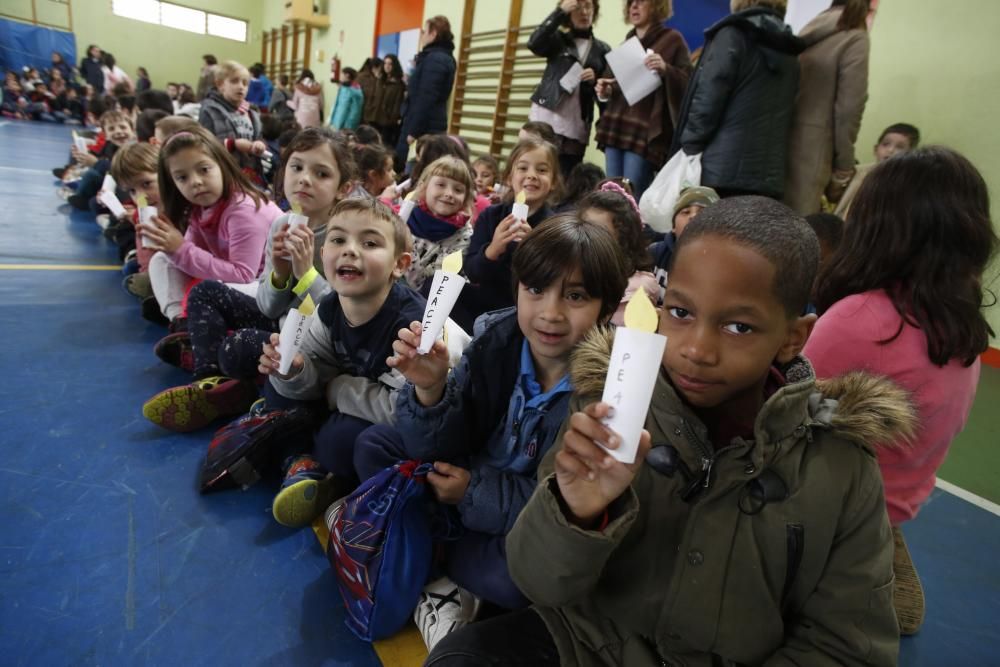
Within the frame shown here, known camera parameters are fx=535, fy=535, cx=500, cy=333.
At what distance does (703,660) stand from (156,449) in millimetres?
1565

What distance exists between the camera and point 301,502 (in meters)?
1.36

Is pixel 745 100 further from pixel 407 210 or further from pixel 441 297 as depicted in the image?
pixel 441 297

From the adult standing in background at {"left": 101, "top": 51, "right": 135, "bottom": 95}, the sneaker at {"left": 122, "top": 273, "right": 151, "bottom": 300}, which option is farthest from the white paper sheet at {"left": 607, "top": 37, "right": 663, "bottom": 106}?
the adult standing in background at {"left": 101, "top": 51, "right": 135, "bottom": 95}

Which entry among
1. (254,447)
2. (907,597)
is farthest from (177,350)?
(907,597)

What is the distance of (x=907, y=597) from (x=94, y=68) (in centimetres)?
1567

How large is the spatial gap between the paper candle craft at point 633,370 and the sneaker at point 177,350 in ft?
6.47

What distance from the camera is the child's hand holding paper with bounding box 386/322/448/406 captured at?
1.04 m

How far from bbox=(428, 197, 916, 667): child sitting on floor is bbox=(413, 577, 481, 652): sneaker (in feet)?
1.53

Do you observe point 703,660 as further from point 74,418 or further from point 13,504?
point 74,418

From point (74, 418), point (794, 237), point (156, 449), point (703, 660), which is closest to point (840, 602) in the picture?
point (703, 660)

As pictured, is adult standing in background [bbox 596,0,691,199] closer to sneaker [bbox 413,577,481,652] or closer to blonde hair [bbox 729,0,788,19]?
blonde hair [bbox 729,0,788,19]

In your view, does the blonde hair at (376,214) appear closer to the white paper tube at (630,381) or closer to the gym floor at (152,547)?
the gym floor at (152,547)

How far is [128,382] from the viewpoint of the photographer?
1.93 metres

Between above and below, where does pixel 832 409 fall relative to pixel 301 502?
above
